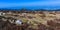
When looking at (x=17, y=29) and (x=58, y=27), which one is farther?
(x=58, y=27)

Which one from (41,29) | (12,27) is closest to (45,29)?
(41,29)

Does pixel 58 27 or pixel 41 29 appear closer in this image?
pixel 41 29

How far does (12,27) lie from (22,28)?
617 mm

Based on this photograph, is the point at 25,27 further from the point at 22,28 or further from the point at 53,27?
the point at 53,27

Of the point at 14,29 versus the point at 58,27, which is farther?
the point at 58,27

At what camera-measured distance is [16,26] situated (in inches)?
495

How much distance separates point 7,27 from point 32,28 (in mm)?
1554

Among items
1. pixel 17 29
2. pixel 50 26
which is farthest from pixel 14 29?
pixel 50 26

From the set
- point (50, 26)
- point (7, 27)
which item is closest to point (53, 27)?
point (50, 26)

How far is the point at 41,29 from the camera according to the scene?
1227 centimetres

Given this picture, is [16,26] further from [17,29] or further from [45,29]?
[45,29]

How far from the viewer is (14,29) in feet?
40.3

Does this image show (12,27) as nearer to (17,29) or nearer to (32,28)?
(17,29)

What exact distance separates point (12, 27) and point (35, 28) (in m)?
1.49
